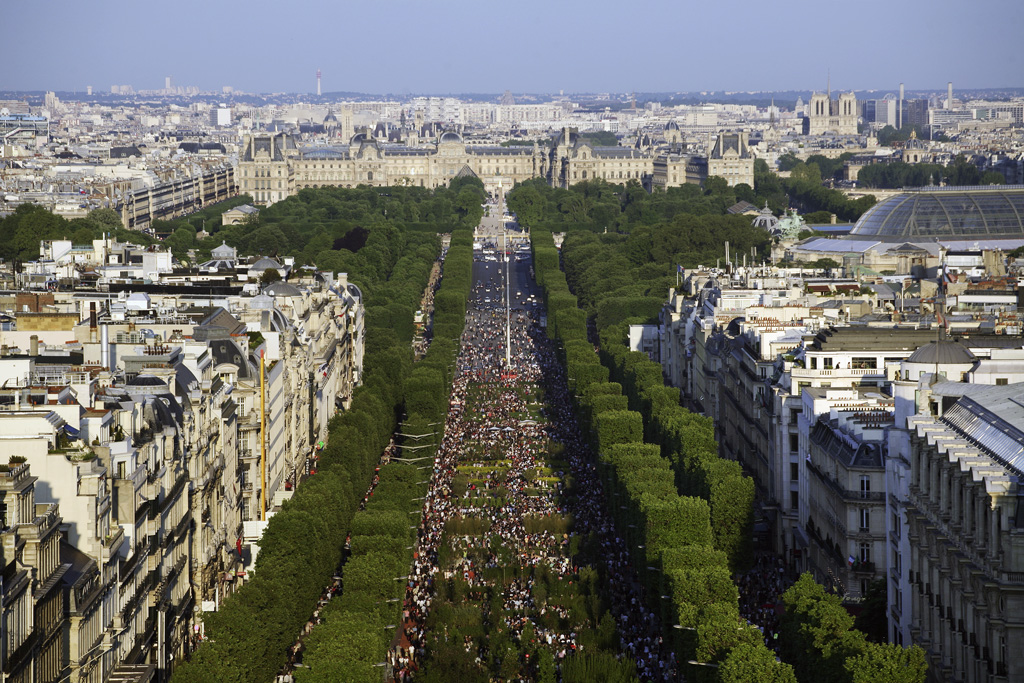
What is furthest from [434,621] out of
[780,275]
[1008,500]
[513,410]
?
[780,275]

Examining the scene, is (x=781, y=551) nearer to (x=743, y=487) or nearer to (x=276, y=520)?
(x=743, y=487)

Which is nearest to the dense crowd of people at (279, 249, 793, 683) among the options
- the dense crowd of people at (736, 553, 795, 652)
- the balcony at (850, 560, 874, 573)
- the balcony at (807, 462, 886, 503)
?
the dense crowd of people at (736, 553, 795, 652)

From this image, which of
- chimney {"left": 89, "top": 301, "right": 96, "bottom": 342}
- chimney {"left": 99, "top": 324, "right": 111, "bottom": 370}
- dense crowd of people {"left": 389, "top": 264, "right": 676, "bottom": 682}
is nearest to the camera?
dense crowd of people {"left": 389, "top": 264, "right": 676, "bottom": 682}

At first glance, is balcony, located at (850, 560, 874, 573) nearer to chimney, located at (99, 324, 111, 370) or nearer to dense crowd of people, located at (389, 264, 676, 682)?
dense crowd of people, located at (389, 264, 676, 682)

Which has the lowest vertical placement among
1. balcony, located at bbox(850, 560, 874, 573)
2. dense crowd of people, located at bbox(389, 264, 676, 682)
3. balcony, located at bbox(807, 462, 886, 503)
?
dense crowd of people, located at bbox(389, 264, 676, 682)

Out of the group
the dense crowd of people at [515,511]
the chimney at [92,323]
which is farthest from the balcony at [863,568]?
the chimney at [92,323]

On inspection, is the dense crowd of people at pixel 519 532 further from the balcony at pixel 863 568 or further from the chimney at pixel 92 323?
the chimney at pixel 92 323

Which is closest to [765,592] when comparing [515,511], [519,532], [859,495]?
[859,495]

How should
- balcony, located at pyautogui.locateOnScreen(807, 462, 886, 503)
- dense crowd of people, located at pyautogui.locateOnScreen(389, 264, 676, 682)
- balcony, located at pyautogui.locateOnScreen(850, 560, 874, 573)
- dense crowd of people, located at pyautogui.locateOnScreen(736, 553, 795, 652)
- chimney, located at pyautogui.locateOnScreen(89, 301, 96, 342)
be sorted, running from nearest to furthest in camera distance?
1. balcony, located at pyautogui.locateOnScreen(850, 560, 874, 573)
2. balcony, located at pyautogui.locateOnScreen(807, 462, 886, 503)
3. dense crowd of people, located at pyautogui.locateOnScreen(736, 553, 795, 652)
4. dense crowd of people, located at pyautogui.locateOnScreen(389, 264, 676, 682)
5. chimney, located at pyautogui.locateOnScreen(89, 301, 96, 342)
